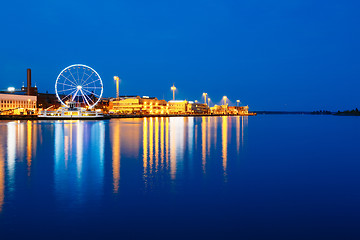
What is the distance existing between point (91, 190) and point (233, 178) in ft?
A: 24.2

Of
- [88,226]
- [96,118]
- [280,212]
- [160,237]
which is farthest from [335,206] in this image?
[96,118]

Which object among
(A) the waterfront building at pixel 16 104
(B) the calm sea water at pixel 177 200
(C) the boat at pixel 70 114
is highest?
(A) the waterfront building at pixel 16 104

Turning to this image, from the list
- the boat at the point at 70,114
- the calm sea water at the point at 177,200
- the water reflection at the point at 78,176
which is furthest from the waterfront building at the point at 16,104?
the calm sea water at the point at 177,200

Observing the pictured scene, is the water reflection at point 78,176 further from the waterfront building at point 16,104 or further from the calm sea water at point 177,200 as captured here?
the waterfront building at point 16,104

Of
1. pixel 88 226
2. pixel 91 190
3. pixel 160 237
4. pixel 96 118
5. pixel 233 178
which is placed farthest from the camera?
pixel 96 118

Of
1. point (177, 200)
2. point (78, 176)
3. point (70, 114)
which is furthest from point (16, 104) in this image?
point (177, 200)

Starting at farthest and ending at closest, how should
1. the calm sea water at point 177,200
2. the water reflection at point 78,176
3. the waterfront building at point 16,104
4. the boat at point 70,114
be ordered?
the waterfront building at point 16,104 → the boat at point 70,114 → the water reflection at point 78,176 → the calm sea water at point 177,200

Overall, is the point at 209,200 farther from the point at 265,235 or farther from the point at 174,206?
the point at 265,235

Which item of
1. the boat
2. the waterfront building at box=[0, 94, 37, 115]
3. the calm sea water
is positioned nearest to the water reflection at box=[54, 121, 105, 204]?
the calm sea water

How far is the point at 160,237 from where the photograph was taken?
8875 mm

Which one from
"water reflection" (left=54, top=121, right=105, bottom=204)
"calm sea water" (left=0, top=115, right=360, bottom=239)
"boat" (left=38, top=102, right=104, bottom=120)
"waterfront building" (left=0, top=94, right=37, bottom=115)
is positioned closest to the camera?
"calm sea water" (left=0, top=115, right=360, bottom=239)

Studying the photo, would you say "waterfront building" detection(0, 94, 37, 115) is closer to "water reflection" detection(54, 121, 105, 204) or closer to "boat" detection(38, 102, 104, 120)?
"boat" detection(38, 102, 104, 120)

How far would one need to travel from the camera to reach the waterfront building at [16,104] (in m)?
142

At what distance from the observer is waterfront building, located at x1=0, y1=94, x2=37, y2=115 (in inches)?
5586
